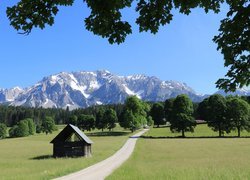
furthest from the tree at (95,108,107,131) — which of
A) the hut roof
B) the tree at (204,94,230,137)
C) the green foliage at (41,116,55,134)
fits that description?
the hut roof

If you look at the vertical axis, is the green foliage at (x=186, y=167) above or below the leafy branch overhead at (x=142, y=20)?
below

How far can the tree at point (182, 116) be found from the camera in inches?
3406

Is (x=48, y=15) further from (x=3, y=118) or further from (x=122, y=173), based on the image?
(x=3, y=118)

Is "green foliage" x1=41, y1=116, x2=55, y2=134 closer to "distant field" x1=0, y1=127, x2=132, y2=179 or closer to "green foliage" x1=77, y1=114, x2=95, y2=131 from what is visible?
"green foliage" x1=77, y1=114, x2=95, y2=131

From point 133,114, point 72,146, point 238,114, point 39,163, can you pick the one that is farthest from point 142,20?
point 133,114

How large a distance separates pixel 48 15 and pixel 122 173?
70.9ft

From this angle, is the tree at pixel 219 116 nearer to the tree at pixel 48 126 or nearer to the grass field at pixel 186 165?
the grass field at pixel 186 165

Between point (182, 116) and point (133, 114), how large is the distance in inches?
1019

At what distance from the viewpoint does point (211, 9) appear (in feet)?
25.3

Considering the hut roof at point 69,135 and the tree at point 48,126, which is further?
the tree at point 48,126

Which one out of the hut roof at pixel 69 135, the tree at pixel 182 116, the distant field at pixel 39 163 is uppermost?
the tree at pixel 182 116

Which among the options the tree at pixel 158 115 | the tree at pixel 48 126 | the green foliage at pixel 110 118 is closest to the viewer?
the green foliage at pixel 110 118

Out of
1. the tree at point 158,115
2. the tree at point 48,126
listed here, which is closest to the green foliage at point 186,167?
the tree at point 158,115

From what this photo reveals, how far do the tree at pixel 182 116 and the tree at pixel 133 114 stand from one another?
802 inches
